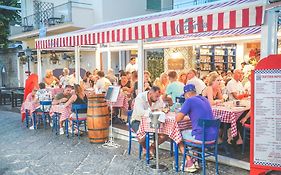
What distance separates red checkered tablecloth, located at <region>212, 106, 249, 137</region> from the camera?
5.70 metres

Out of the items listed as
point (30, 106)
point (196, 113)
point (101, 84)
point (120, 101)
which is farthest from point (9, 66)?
point (196, 113)

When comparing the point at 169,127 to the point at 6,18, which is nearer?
the point at 169,127

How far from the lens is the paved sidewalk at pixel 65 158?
5461 mm

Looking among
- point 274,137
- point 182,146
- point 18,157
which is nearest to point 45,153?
point 18,157

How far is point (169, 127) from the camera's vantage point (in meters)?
5.40

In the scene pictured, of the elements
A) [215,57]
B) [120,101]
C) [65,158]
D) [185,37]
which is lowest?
[65,158]

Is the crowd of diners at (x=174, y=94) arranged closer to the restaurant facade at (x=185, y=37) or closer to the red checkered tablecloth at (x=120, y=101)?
the red checkered tablecloth at (x=120, y=101)

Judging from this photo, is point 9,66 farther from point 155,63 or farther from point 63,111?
point 63,111

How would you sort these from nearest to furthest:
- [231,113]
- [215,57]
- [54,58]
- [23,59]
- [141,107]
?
[231,113]
[141,107]
[215,57]
[54,58]
[23,59]

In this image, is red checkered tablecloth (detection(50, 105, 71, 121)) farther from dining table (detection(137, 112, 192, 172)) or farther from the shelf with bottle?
the shelf with bottle

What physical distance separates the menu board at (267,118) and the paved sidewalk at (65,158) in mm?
1132

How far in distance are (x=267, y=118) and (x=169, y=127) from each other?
178 centimetres

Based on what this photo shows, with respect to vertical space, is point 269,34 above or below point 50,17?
below

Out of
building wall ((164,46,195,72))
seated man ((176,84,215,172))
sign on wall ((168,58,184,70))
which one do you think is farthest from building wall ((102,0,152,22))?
seated man ((176,84,215,172))
